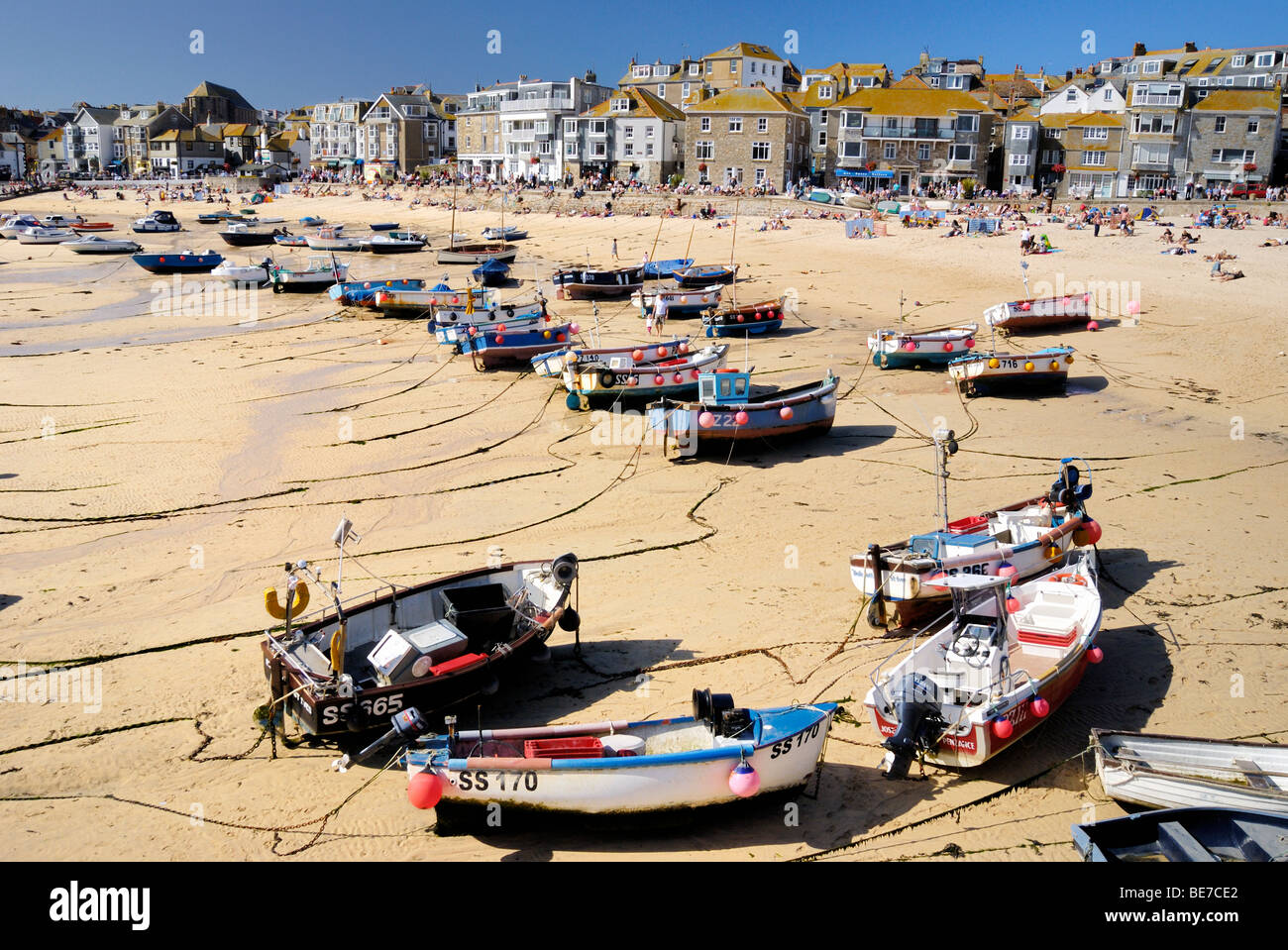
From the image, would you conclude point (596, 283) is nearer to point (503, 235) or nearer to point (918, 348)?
point (918, 348)

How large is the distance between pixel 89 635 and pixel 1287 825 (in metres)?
11.1

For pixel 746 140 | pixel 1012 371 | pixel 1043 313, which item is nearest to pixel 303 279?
pixel 1043 313

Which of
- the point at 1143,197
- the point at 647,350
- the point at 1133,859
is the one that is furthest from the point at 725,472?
the point at 1143,197

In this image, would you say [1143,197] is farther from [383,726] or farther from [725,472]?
[383,726]

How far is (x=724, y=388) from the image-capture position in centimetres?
1744

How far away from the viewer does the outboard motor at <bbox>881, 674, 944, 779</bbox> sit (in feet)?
26.9

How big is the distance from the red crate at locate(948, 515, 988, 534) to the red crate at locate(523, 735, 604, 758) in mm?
5946

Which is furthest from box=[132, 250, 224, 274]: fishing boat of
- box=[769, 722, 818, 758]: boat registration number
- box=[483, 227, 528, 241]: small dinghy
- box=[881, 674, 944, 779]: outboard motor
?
box=[769, 722, 818, 758]: boat registration number

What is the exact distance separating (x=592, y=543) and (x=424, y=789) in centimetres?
618

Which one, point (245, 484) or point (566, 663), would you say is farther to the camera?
point (245, 484)

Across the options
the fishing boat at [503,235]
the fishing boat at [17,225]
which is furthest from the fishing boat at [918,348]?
the fishing boat at [17,225]

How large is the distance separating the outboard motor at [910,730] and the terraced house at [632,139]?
6408 centimetres

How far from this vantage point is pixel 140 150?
113m
